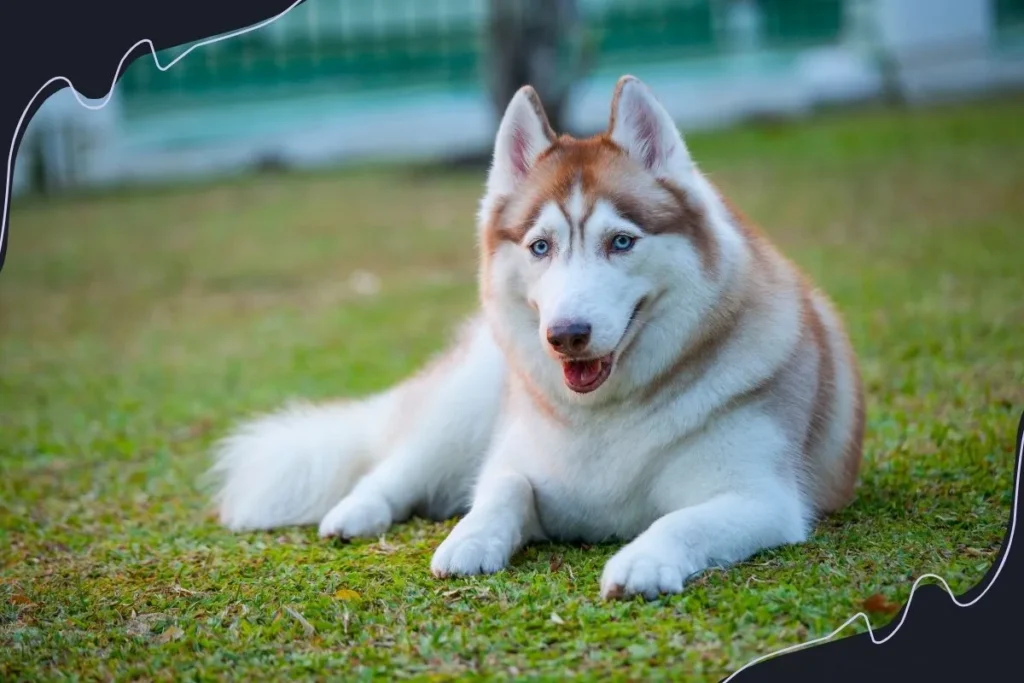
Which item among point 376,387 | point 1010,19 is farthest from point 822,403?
point 376,387

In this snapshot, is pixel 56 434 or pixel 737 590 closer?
pixel 737 590

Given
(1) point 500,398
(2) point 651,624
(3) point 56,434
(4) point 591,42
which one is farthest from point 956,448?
(3) point 56,434

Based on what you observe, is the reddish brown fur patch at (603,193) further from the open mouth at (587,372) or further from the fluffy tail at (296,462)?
the fluffy tail at (296,462)

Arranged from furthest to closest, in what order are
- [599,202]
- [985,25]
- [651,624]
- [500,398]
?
[985,25] → [500,398] → [599,202] → [651,624]

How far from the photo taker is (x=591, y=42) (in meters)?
5.71

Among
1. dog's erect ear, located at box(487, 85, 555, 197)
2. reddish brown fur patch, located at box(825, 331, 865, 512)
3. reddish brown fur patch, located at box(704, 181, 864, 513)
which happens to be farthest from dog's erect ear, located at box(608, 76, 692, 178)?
reddish brown fur patch, located at box(825, 331, 865, 512)

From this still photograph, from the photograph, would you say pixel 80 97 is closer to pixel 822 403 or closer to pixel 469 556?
pixel 469 556

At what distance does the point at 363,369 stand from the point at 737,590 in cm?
402

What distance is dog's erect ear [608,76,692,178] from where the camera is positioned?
3.34 meters

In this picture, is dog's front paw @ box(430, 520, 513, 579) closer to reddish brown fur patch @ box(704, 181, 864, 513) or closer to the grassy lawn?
the grassy lawn

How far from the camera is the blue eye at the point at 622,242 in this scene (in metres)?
3.24

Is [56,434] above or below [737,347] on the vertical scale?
below

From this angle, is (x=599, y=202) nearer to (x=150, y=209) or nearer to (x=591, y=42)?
(x=591, y=42)

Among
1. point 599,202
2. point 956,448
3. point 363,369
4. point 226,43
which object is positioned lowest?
point 363,369
